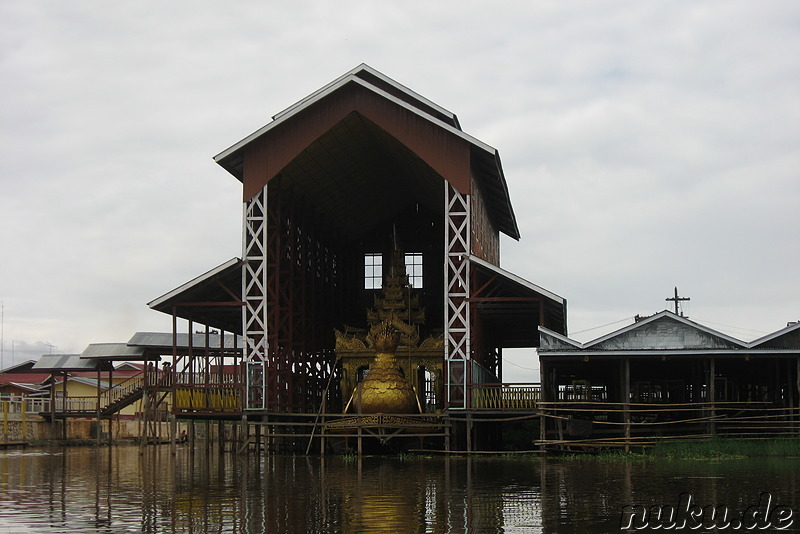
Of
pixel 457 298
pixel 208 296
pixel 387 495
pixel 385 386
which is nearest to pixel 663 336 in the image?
pixel 457 298

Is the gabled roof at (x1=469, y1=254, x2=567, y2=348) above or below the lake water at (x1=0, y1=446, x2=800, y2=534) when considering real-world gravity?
above

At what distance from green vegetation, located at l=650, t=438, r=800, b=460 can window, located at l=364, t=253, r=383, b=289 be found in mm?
25803

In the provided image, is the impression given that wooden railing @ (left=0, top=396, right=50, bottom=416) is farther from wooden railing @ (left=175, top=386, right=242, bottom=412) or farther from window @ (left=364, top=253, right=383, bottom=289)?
window @ (left=364, top=253, right=383, bottom=289)

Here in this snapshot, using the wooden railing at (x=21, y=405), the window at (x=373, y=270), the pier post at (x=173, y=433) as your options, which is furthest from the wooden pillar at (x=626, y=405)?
the wooden railing at (x=21, y=405)

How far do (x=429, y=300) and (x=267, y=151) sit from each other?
19112 mm

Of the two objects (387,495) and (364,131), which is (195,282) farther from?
(387,495)

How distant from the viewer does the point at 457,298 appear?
1501 inches

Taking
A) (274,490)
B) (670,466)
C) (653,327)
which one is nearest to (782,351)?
(653,327)

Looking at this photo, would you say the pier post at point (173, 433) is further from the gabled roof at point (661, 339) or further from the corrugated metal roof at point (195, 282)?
the gabled roof at point (661, 339)

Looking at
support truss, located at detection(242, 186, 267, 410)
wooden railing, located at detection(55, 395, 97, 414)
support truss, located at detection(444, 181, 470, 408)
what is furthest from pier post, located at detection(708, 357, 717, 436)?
wooden railing, located at detection(55, 395, 97, 414)

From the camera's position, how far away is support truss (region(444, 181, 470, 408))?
37594 mm

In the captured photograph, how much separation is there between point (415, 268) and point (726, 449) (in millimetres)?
26988

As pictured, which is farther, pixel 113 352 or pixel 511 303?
pixel 113 352

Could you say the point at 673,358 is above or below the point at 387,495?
above
